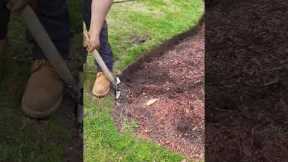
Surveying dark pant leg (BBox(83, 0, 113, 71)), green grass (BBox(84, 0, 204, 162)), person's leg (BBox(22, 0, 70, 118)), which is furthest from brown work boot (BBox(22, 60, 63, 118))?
dark pant leg (BBox(83, 0, 113, 71))

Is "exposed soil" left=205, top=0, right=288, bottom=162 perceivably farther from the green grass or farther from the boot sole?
Result: the boot sole

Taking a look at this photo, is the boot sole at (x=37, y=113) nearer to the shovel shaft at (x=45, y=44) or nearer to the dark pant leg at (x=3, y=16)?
the shovel shaft at (x=45, y=44)

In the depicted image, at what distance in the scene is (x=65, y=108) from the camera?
3.57m

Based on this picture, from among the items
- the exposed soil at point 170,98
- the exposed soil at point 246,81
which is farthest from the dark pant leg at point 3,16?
the exposed soil at point 246,81

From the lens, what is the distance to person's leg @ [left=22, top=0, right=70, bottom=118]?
11.2 ft

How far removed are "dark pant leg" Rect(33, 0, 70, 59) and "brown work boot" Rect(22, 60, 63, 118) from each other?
3.6 inches

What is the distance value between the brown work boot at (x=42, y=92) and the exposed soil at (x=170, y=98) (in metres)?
0.39

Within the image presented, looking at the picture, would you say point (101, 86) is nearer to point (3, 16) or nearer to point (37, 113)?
point (37, 113)

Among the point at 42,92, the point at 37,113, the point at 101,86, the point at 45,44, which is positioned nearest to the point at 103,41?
the point at 101,86

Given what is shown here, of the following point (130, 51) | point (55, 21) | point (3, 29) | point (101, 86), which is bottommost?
point (130, 51)

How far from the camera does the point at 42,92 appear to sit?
3.43 metres

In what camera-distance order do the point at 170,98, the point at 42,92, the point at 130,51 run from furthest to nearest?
the point at 130,51 < the point at 170,98 < the point at 42,92

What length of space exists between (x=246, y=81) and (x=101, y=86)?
1010mm

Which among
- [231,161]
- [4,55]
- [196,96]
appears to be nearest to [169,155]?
[231,161]
